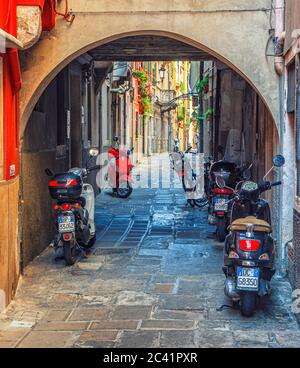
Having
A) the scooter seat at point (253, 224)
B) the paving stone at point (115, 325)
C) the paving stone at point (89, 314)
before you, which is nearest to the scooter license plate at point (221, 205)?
the scooter seat at point (253, 224)

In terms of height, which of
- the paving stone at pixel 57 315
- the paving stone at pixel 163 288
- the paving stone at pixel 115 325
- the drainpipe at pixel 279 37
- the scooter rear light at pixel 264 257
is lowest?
the paving stone at pixel 57 315

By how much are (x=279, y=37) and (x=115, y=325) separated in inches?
154

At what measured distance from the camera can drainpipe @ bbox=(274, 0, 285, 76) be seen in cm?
754

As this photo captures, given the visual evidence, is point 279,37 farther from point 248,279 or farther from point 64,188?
point 64,188

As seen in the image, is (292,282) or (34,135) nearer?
(292,282)

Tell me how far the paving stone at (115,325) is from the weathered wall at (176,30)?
284 cm

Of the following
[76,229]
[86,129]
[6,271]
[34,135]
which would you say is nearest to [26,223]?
[76,229]

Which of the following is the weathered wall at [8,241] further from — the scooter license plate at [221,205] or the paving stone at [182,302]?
the scooter license plate at [221,205]

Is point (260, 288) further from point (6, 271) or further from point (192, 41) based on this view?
point (192, 41)

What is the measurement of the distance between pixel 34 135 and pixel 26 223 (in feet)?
4.22

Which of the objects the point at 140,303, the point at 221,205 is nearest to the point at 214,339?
the point at 140,303

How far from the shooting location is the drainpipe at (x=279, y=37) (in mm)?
7535

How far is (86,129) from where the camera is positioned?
1534 cm
